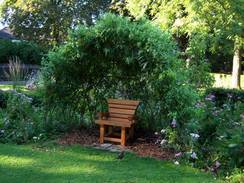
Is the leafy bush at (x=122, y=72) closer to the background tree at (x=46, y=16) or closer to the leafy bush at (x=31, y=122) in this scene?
the leafy bush at (x=31, y=122)

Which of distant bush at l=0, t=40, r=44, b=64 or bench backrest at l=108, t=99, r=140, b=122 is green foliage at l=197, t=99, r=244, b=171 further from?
distant bush at l=0, t=40, r=44, b=64

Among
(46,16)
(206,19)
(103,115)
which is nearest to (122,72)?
(103,115)

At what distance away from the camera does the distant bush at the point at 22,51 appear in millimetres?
23848

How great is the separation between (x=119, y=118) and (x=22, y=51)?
729 inches

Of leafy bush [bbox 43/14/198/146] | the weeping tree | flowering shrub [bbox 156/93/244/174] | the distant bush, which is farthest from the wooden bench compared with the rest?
the distant bush

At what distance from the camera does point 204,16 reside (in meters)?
17.6

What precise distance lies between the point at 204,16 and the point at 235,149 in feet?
42.1

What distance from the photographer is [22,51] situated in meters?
24.6

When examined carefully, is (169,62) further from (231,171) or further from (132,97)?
(231,171)

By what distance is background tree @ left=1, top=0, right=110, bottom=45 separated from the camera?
33406 millimetres

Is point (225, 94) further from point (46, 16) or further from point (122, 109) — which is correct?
point (46, 16)

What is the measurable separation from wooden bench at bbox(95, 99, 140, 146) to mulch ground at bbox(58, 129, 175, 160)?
0.61ft

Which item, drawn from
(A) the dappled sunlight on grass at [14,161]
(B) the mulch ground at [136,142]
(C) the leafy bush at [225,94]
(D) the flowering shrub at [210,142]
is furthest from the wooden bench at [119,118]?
(C) the leafy bush at [225,94]

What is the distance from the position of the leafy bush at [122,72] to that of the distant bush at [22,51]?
16520 mm
